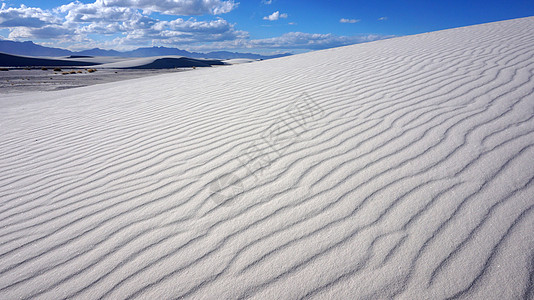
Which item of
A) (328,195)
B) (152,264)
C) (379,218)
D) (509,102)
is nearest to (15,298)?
(152,264)

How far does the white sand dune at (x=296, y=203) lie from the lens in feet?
4.74

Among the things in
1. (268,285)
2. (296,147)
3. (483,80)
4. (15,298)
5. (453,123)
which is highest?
(483,80)

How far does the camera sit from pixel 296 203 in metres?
1.96

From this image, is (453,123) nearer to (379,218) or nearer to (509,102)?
(509,102)

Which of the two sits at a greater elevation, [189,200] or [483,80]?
[483,80]

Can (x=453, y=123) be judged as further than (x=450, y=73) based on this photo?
A: No

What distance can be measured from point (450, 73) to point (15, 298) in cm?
540

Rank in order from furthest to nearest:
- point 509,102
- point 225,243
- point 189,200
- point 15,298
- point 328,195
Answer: point 509,102, point 189,200, point 328,195, point 225,243, point 15,298

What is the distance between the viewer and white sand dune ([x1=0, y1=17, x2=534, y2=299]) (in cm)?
144

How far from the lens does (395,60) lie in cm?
610

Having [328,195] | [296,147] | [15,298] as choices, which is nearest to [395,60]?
[296,147]

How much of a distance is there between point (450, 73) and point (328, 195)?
363cm

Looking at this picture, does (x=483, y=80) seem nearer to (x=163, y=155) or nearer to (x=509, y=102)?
(x=509, y=102)

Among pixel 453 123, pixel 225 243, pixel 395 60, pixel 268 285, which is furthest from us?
pixel 395 60
